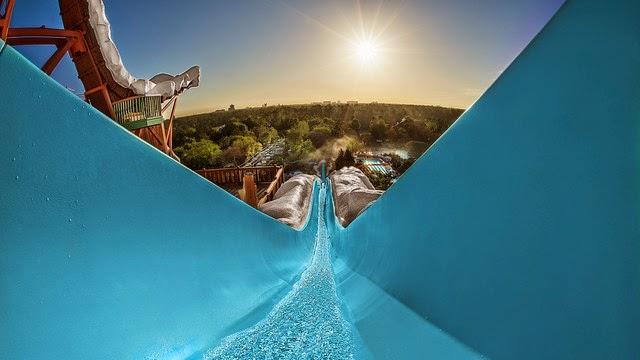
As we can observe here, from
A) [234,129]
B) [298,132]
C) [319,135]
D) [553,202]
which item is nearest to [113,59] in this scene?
[553,202]

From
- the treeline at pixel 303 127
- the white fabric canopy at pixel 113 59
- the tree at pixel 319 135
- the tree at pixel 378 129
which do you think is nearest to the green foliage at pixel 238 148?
the treeline at pixel 303 127

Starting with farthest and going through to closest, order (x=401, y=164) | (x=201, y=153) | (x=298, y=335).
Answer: (x=401, y=164) → (x=201, y=153) → (x=298, y=335)

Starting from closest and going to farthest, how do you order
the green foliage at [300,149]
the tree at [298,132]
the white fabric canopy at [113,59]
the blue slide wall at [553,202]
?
the blue slide wall at [553,202] < the white fabric canopy at [113,59] < the green foliage at [300,149] < the tree at [298,132]

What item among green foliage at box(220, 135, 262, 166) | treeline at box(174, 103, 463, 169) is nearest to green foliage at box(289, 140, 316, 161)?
treeline at box(174, 103, 463, 169)

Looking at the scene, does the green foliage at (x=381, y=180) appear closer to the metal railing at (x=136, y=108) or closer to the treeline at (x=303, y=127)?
the metal railing at (x=136, y=108)

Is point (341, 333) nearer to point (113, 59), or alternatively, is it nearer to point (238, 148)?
point (113, 59)

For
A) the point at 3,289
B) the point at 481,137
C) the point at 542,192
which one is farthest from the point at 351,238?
the point at 3,289

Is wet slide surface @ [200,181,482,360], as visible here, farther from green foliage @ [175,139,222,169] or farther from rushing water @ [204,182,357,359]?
green foliage @ [175,139,222,169]

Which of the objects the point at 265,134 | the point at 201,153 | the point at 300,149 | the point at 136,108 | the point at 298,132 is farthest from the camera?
the point at 298,132
